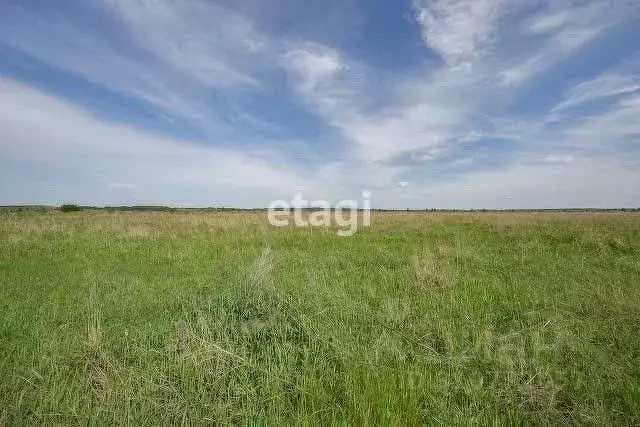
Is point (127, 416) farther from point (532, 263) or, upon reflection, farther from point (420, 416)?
point (532, 263)

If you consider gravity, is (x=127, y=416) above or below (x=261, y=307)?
below

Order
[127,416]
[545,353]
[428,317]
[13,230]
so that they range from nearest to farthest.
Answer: [127,416] → [545,353] → [428,317] → [13,230]

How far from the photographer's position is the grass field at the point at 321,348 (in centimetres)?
328

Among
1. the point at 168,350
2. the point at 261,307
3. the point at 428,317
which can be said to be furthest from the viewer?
the point at 428,317

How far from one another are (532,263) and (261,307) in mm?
8258

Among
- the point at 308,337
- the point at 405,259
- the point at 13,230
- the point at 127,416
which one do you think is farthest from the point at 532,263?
the point at 13,230

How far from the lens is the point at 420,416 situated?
10.6 feet

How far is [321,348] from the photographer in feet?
14.4

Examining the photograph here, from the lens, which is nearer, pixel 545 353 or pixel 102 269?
pixel 545 353

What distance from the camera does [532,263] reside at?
10414 mm

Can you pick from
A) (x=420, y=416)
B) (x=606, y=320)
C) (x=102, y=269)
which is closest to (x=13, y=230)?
(x=102, y=269)

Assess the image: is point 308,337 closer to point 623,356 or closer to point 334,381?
point 334,381

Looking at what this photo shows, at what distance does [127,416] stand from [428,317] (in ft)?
13.1

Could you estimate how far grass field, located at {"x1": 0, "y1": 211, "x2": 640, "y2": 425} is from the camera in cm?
328
